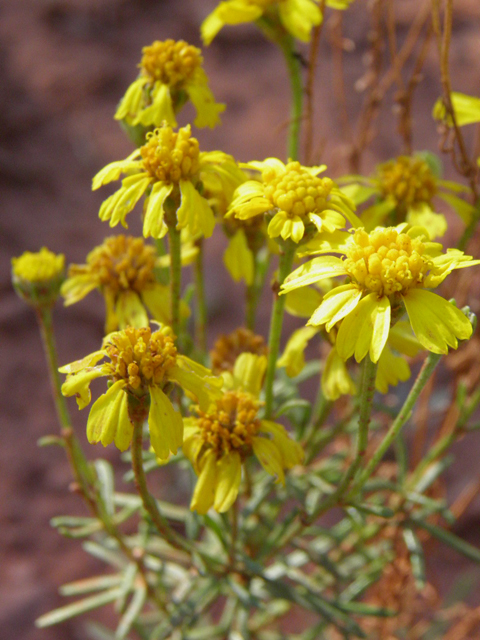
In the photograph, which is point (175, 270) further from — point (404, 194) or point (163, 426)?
point (404, 194)

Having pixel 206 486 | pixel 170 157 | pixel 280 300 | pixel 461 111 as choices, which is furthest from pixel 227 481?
pixel 461 111

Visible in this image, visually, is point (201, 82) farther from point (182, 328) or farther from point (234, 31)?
point (234, 31)

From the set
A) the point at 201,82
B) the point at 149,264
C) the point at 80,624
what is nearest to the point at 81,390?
the point at 149,264

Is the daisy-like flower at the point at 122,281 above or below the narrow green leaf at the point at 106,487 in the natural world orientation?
above

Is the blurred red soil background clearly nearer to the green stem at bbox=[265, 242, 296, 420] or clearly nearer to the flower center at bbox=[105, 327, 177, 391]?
the green stem at bbox=[265, 242, 296, 420]

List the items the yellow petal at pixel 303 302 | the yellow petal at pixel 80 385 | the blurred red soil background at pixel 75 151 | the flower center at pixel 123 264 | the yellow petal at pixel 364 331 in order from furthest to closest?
1. the blurred red soil background at pixel 75 151
2. the flower center at pixel 123 264
3. the yellow petal at pixel 303 302
4. the yellow petal at pixel 80 385
5. the yellow petal at pixel 364 331

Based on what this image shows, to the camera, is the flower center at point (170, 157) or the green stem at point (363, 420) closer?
the green stem at point (363, 420)

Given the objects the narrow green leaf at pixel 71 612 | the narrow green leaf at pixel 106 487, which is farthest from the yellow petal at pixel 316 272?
the narrow green leaf at pixel 71 612

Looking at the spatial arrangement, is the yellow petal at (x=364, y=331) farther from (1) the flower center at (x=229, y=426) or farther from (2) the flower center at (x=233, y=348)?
(2) the flower center at (x=233, y=348)

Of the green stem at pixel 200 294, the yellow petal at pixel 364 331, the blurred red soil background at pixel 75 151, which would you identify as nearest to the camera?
the yellow petal at pixel 364 331
